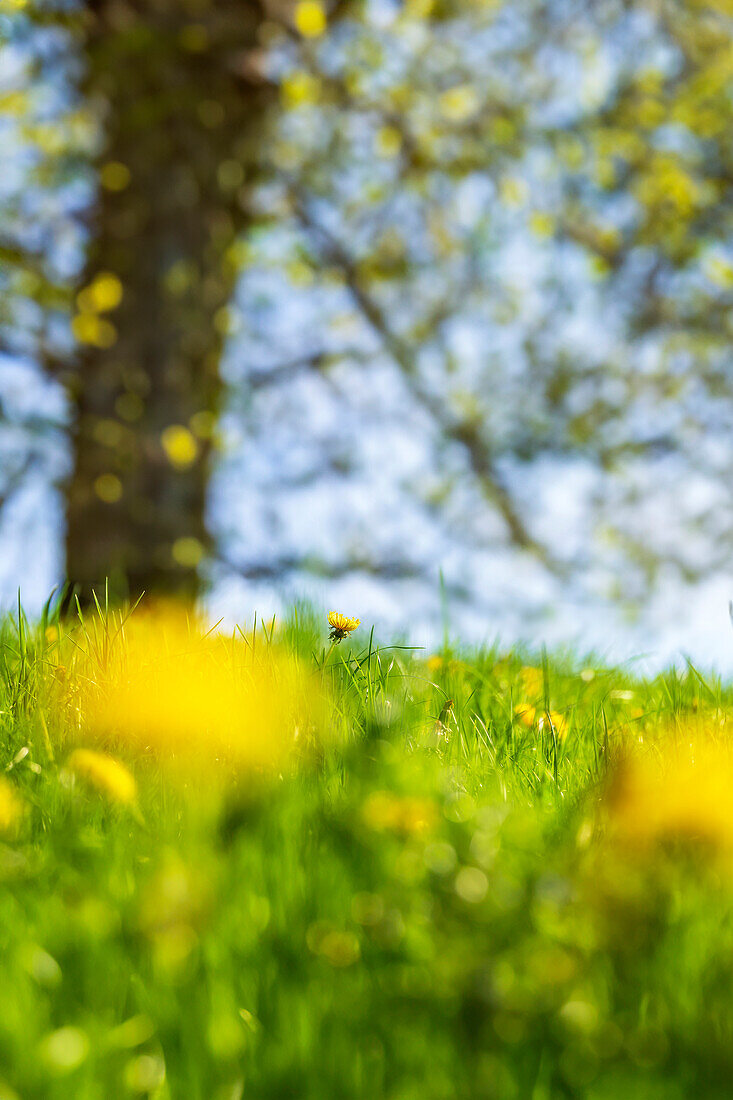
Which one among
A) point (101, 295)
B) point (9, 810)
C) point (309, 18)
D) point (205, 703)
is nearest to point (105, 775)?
point (9, 810)

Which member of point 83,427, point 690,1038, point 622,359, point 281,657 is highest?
point 622,359

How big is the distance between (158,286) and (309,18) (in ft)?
5.78

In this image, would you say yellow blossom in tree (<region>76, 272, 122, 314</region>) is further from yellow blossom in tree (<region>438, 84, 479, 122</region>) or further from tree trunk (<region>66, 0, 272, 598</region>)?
yellow blossom in tree (<region>438, 84, 479, 122</region>)

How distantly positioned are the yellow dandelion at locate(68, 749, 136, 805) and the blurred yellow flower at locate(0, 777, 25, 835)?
0.12 m

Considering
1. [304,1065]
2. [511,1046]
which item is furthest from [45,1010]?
[511,1046]

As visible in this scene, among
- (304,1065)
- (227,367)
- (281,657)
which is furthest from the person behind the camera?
(227,367)

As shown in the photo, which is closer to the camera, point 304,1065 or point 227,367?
point 304,1065

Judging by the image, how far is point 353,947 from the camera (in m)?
1.36

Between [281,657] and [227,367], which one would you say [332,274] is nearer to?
[227,367]

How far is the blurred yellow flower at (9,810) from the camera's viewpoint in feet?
5.70

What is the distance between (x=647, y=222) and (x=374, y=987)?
6.42 m

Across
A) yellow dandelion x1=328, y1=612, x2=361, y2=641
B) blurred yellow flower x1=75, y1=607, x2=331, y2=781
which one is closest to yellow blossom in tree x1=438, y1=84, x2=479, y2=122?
yellow dandelion x1=328, y1=612, x2=361, y2=641

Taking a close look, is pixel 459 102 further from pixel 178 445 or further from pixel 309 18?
pixel 178 445

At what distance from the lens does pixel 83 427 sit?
5.71 meters
